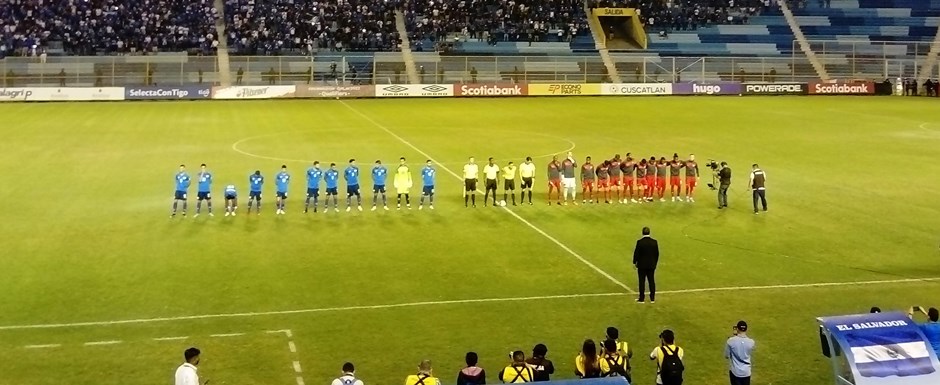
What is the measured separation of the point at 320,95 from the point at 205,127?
62.2ft

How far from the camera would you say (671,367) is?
1177cm

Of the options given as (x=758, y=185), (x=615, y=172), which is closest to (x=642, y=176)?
(x=615, y=172)

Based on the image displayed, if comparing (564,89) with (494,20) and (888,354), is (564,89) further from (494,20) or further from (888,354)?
(888,354)

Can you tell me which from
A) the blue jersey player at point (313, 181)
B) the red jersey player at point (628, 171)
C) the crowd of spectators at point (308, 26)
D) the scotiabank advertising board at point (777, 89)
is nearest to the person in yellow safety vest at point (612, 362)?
the blue jersey player at point (313, 181)

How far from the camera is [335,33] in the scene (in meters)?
70.9

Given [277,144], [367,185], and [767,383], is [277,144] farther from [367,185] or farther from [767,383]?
[767,383]

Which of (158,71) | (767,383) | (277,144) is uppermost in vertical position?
(158,71)

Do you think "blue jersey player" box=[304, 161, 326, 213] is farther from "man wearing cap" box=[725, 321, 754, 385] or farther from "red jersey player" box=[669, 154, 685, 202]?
"man wearing cap" box=[725, 321, 754, 385]

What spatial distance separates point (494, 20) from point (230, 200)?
5188cm

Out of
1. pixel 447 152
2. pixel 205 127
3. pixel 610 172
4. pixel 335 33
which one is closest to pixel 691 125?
pixel 447 152

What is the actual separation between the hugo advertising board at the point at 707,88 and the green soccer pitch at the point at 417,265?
1110 inches

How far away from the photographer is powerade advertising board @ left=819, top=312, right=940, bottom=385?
9953 mm

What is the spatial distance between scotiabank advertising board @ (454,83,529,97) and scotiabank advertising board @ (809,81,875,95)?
21.8 m

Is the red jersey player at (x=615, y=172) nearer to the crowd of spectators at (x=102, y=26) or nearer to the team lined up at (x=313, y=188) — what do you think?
the team lined up at (x=313, y=188)
